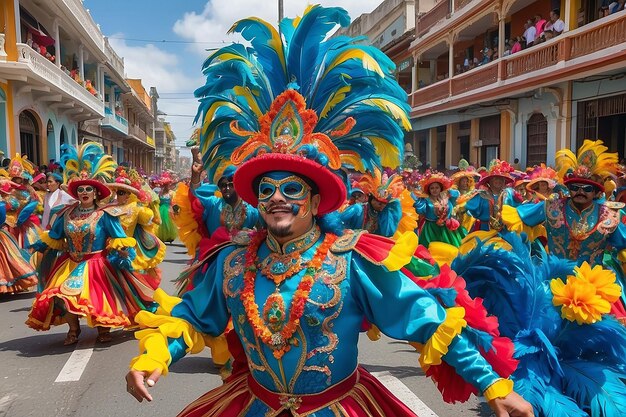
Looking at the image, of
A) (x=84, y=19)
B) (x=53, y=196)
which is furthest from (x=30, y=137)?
(x=53, y=196)

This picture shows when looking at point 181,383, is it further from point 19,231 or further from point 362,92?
point 19,231

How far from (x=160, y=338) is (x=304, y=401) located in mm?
704

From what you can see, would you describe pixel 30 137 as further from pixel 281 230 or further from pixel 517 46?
pixel 281 230

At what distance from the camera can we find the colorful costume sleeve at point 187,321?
2.74 metres

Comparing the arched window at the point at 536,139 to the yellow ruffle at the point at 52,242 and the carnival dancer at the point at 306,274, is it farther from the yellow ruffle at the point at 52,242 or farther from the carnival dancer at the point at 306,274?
the carnival dancer at the point at 306,274

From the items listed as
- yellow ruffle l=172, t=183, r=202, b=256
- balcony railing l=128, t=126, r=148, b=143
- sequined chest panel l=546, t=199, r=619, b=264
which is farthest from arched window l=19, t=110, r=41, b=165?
balcony railing l=128, t=126, r=148, b=143

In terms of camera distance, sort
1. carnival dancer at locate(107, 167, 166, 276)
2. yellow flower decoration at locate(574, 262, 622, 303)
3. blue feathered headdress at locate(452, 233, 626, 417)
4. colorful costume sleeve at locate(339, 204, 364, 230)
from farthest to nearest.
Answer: carnival dancer at locate(107, 167, 166, 276) → colorful costume sleeve at locate(339, 204, 364, 230) → yellow flower decoration at locate(574, 262, 622, 303) → blue feathered headdress at locate(452, 233, 626, 417)

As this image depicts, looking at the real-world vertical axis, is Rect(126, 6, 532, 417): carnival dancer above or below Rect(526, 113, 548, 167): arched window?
below

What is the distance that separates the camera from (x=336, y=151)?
284 centimetres

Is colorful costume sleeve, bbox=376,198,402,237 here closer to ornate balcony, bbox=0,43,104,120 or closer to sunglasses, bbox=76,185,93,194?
sunglasses, bbox=76,185,93,194

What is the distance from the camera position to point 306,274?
2705mm

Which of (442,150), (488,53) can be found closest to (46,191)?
(488,53)

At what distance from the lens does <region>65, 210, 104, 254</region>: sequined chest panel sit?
686 cm

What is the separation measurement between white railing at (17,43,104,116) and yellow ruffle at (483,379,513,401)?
19628 mm
